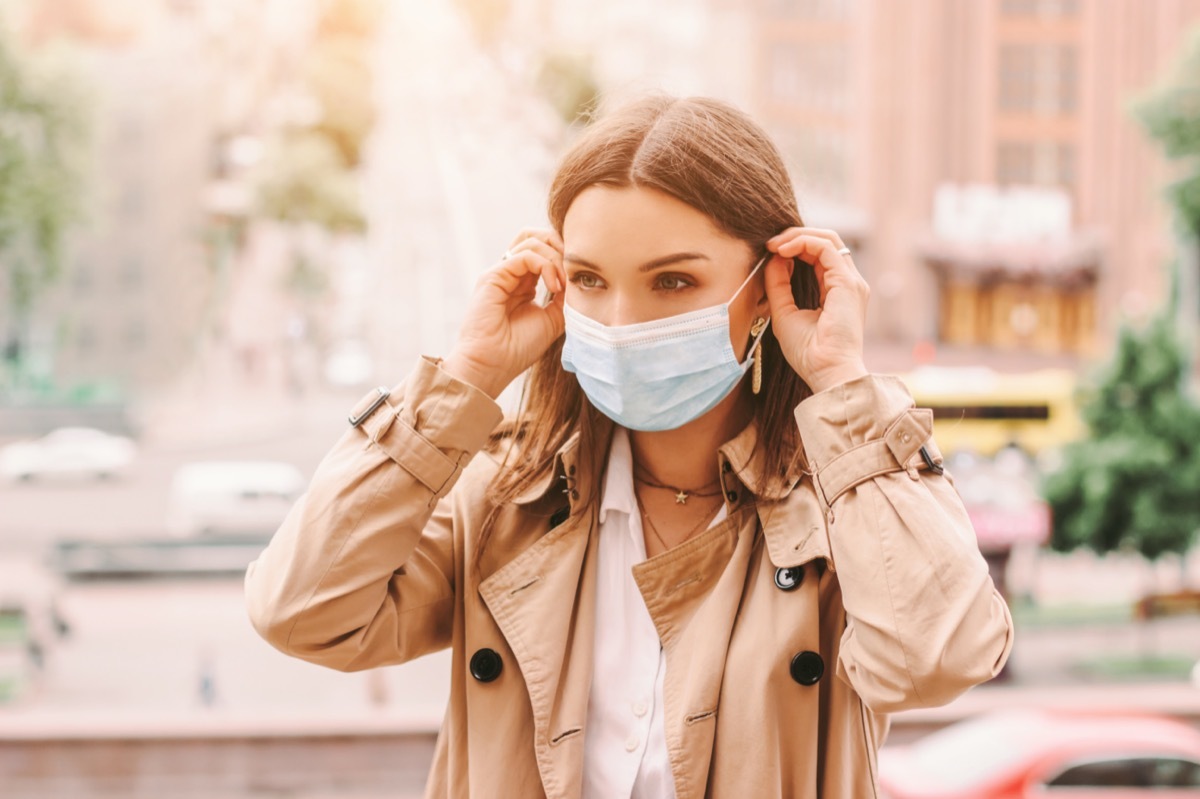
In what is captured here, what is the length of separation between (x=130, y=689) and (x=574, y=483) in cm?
1015

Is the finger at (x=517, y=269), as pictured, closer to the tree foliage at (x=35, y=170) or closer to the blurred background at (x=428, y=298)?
the blurred background at (x=428, y=298)

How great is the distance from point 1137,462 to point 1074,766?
771 cm

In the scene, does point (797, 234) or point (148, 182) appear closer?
point (797, 234)

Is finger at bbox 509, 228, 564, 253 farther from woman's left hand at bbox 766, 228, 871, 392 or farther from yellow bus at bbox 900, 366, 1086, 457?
yellow bus at bbox 900, 366, 1086, 457

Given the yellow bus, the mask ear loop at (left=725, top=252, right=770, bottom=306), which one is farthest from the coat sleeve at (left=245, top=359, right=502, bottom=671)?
the yellow bus

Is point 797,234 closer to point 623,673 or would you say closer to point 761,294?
point 761,294

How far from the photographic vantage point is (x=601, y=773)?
1.44m

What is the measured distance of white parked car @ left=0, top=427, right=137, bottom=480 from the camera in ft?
55.7

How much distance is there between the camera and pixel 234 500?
14836mm

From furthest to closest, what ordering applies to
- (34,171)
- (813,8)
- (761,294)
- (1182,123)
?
(813,8), (1182,123), (34,171), (761,294)

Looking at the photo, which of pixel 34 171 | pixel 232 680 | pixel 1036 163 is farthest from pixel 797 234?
pixel 1036 163

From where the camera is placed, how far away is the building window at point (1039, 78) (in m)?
27.8

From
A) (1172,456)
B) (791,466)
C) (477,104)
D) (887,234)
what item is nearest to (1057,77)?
(887,234)

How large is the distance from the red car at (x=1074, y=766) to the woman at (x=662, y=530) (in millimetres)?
4141
